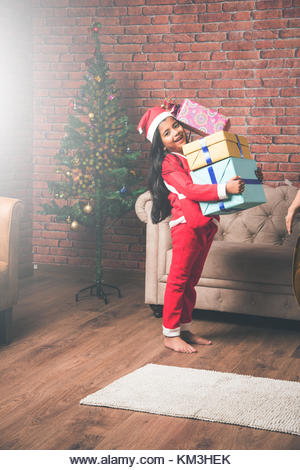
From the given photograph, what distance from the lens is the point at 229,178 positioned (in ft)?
8.54

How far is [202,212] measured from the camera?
2797 mm

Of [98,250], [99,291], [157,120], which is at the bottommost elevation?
[99,291]

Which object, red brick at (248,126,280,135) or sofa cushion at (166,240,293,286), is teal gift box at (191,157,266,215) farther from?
red brick at (248,126,280,135)

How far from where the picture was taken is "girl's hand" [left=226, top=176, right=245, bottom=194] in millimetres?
2561

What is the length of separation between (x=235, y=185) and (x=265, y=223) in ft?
4.57

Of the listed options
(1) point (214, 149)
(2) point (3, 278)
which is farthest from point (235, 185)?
(2) point (3, 278)

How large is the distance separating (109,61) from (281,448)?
3565mm

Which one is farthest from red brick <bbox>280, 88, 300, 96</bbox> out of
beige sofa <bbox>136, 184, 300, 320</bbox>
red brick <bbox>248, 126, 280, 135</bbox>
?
beige sofa <bbox>136, 184, 300, 320</bbox>

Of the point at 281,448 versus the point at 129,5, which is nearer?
the point at 281,448

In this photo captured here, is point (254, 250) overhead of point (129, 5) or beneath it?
beneath

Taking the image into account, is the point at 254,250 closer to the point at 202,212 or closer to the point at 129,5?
the point at 202,212

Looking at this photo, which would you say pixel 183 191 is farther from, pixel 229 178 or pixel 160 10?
pixel 160 10

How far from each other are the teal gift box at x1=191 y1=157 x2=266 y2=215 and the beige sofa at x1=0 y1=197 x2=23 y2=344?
100 centimetres

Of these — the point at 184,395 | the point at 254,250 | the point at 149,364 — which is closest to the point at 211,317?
the point at 254,250
